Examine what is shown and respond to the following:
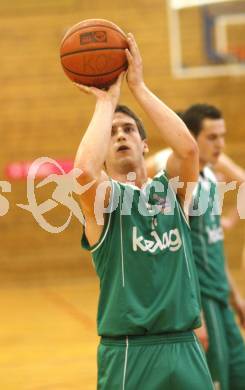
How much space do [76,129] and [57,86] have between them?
69 cm

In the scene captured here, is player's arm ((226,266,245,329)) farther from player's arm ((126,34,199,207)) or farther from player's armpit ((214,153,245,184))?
player's arm ((126,34,199,207))

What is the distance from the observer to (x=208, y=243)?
4.88 meters

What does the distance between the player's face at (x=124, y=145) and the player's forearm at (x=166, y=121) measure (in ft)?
0.63

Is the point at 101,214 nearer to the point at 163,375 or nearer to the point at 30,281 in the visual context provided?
the point at 163,375

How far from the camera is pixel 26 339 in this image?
7629 mm

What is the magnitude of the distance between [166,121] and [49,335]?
16.4 feet

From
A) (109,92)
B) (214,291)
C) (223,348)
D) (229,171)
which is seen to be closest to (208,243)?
(214,291)

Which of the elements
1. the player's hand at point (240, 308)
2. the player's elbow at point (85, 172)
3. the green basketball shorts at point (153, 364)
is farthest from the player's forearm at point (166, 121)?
the player's hand at point (240, 308)

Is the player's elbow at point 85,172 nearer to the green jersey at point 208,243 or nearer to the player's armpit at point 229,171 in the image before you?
the green jersey at point 208,243

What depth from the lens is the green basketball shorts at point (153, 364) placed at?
3092mm

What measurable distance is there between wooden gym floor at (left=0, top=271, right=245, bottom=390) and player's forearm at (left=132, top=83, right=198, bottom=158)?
3140 mm

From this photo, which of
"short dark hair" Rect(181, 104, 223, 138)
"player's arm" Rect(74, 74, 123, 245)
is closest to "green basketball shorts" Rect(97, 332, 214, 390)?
"player's arm" Rect(74, 74, 123, 245)

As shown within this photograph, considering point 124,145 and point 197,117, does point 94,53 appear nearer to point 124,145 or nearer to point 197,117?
point 124,145

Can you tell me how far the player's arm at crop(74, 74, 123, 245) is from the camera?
3.03 metres
